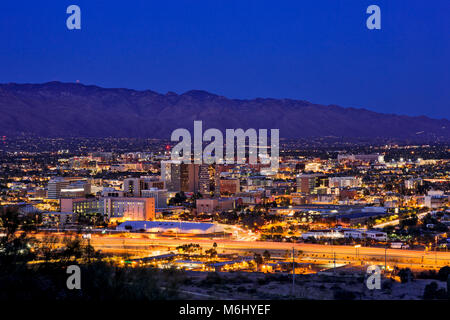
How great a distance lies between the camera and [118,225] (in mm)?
47812

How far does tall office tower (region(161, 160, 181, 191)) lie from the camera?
7538 centimetres

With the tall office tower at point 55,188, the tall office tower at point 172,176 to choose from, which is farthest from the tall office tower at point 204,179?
the tall office tower at point 55,188

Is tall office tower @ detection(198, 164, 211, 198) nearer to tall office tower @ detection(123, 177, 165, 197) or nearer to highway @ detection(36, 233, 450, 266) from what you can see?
tall office tower @ detection(123, 177, 165, 197)

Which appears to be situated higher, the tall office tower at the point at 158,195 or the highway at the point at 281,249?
the tall office tower at the point at 158,195

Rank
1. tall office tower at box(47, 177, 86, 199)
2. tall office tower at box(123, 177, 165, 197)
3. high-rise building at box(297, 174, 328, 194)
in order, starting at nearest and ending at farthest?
tall office tower at box(47, 177, 86, 199) < tall office tower at box(123, 177, 165, 197) < high-rise building at box(297, 174, 328, 194)

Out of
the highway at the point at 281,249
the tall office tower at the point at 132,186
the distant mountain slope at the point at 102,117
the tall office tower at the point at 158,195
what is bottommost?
the highway at the point at 281,249

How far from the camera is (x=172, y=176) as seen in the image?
7612cm

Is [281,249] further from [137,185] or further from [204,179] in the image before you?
[204,179]

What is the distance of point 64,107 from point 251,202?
124609 mm

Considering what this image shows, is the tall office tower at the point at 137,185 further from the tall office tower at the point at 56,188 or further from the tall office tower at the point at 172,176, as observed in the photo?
the tall office tower at the point at 56,188

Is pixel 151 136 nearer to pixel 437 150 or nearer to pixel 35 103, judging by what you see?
pixel 35 103

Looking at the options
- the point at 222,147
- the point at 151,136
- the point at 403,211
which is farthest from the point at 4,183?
the point at 151,136

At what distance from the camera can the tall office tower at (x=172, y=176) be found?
75.4m

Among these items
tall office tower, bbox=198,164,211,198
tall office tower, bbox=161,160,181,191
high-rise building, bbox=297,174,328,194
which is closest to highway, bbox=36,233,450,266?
tall office tower, bbox=198,164,211,198
